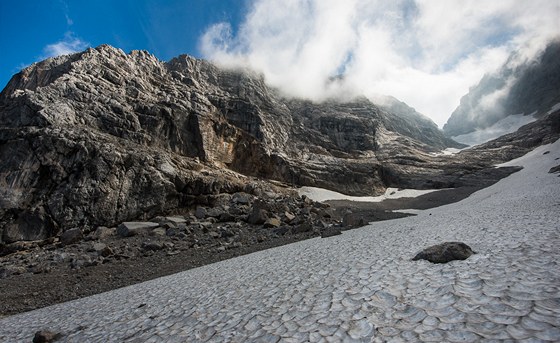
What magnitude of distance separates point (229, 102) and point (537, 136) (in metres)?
109

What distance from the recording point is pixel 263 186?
53906 millimetres

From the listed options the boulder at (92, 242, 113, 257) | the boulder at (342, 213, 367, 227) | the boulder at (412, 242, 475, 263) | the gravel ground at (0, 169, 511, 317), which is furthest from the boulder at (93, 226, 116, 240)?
the boulder at (412, 242, 475, 263)

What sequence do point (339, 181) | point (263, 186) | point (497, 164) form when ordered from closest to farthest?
point (263, 186) < point (339, 181) < point (497, 164)

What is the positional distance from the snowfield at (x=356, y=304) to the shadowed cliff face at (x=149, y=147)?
79.5 ft

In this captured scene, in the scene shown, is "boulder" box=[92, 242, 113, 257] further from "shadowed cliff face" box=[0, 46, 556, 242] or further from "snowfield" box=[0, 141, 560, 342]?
"shadowed cliff face" box=[0, 46, 556, 242]

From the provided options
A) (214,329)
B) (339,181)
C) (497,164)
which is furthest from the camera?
(497,164)

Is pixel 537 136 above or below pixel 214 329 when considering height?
above

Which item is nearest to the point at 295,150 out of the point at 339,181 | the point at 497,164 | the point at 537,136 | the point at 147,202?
the point at 339,181

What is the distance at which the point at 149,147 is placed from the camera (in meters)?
43.1

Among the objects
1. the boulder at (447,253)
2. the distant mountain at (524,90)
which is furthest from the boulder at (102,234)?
the distant mountain at (524,90)

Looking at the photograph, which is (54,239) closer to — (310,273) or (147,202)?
(147,202)

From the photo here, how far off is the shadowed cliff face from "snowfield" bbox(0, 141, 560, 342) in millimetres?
24229

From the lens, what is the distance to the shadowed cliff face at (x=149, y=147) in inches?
1187

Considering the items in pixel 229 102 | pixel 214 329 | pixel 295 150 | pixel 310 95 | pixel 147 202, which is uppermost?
pixel 310 95
